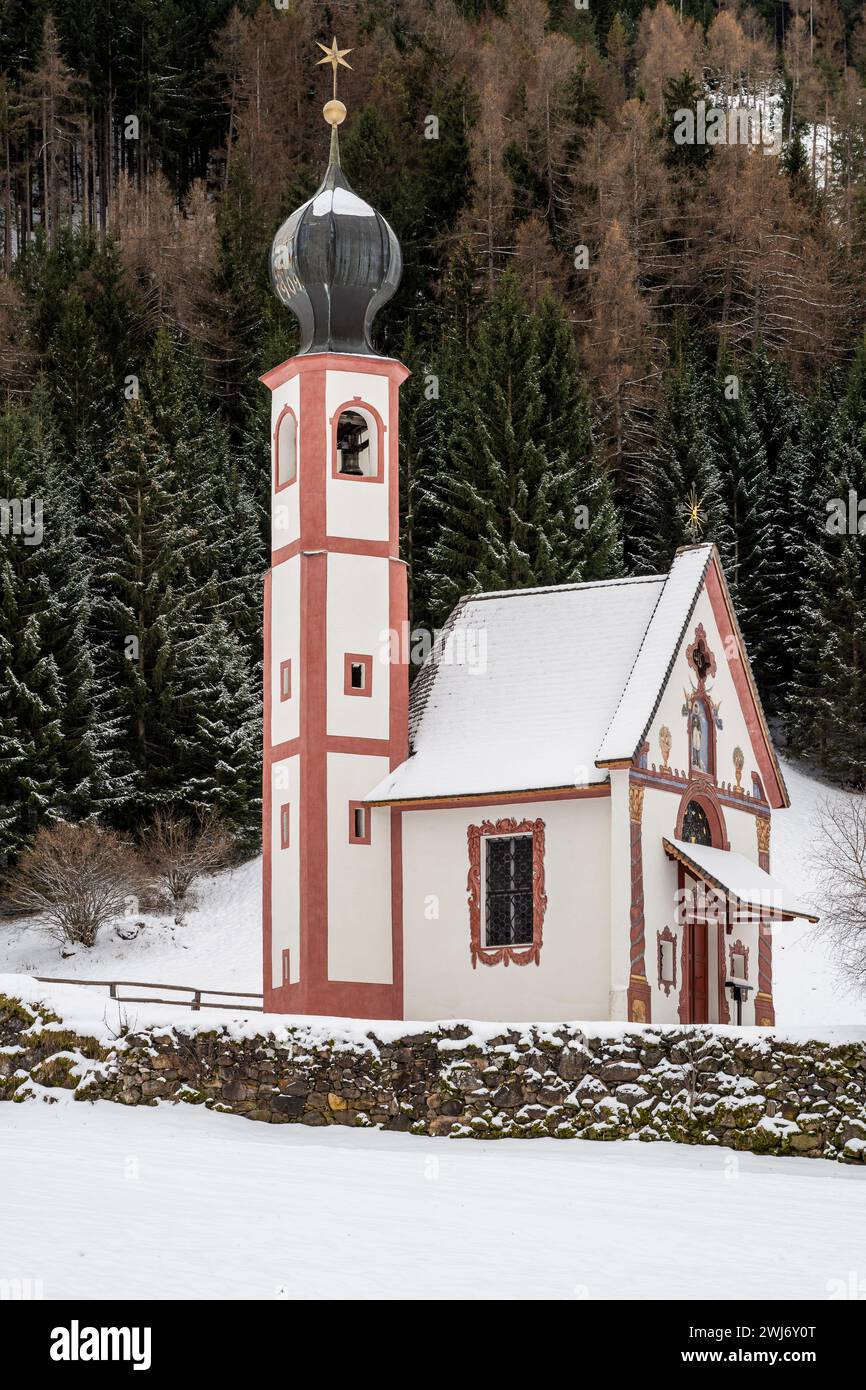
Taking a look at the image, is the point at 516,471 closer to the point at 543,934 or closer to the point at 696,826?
the point at 696,826

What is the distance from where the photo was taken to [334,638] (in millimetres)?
32906

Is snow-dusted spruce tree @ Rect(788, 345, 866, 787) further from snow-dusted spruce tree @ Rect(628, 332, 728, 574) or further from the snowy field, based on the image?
the snowy field

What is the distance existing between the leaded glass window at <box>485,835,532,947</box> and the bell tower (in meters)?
1.47

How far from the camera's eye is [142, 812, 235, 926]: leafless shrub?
4722 centimetres

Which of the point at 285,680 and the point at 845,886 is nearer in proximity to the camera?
the point at 285,680

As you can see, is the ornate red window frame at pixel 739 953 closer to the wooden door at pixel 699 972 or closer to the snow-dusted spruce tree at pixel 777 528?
the wooden door at pixel 699 972

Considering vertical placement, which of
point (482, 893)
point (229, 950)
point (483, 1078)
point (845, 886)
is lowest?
point (483, 1078)

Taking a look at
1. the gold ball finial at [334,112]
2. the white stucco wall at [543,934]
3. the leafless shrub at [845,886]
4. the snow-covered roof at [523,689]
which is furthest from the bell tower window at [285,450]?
the leafless shrub at [845,886]

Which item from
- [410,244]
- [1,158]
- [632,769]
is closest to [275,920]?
[632,769]

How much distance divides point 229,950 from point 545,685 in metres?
14.7

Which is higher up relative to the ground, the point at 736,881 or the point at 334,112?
the point at 334,112

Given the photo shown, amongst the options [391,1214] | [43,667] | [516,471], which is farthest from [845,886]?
[391,1214]

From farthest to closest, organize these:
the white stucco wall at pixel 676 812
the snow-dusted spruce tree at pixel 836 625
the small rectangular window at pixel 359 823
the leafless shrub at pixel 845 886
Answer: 1. the snow-dusted spruce tree at pixel 836 625
2. the small rectangular window at pixel 359 823
3. the white stucco wall at pixel 676 812
4. the leafless shrub at pixel 845 886

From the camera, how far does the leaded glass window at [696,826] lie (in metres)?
32.2
